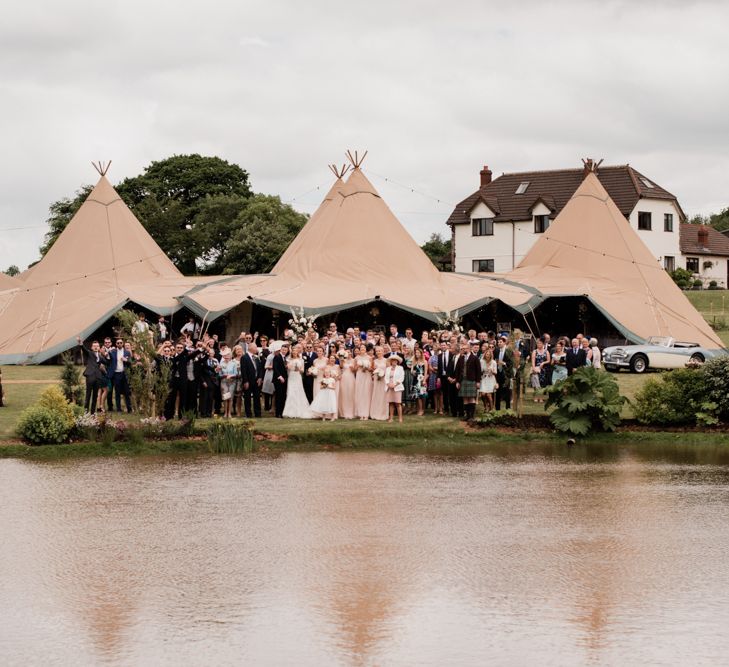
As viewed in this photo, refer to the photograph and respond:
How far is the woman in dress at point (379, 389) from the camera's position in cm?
2340

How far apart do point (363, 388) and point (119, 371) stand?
5.34m

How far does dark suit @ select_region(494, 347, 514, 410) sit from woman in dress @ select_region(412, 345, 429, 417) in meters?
1.55

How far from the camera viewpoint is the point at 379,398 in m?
23.7

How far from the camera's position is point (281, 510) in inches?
531

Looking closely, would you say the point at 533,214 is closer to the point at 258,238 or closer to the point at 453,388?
the point at 258,238

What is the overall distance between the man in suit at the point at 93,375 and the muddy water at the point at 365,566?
7.04m

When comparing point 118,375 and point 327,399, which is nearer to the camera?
point 327,399

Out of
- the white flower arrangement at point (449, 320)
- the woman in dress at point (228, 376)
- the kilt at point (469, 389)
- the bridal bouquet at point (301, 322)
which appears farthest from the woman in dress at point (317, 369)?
the white flower arrangement at point (449, 320)

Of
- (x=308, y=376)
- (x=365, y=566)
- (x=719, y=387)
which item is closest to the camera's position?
(x=365, y=566)

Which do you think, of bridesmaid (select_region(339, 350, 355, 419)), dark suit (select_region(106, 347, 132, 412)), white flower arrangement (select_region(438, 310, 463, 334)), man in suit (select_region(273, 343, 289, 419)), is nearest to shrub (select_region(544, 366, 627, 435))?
bridesmaid (select_region(339, 350, 355, 419))

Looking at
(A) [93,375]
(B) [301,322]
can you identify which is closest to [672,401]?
(A) [93,375]

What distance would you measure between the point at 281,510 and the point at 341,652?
221 inches

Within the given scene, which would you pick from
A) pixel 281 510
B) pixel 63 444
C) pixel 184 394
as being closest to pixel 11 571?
pixel 281 510

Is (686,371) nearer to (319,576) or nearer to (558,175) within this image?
(319,576)
